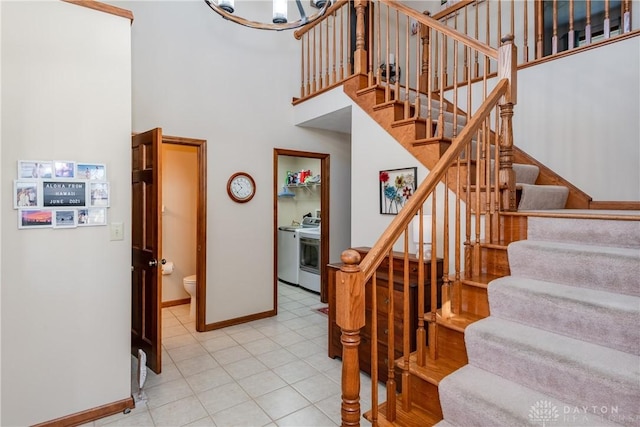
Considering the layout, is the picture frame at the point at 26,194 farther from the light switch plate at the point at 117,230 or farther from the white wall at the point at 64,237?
the light switch plate at the point at 117,230

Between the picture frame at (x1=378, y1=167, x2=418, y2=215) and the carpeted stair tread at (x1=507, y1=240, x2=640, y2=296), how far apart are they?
1.01 meters

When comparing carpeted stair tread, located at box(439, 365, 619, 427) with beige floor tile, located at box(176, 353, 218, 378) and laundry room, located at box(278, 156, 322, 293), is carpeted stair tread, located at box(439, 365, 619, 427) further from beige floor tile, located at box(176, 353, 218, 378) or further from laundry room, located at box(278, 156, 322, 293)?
laundry room, located at box(278, 156, 322, 293)

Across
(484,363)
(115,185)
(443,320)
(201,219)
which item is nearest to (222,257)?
(201,219)

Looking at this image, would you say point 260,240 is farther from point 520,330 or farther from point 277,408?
point 520,330

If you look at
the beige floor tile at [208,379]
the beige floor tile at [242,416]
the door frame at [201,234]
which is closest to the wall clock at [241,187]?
the door frame at [201,234]

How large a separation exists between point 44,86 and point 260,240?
2486 millimetres

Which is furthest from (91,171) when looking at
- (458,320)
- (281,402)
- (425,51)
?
(425,51)

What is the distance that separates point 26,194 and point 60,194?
0.16 m

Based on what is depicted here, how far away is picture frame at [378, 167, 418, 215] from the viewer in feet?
9.30

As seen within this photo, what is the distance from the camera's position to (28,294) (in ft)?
6.59

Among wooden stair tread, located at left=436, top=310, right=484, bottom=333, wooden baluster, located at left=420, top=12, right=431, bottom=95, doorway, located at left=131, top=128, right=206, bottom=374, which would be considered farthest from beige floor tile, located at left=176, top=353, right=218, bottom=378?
wooden baluster, located at left=420, top=12, right=431, bottom=95

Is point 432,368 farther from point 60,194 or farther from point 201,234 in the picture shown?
point 201,234

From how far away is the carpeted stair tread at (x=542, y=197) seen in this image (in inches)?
94.3

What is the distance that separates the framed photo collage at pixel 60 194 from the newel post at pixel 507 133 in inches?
103
